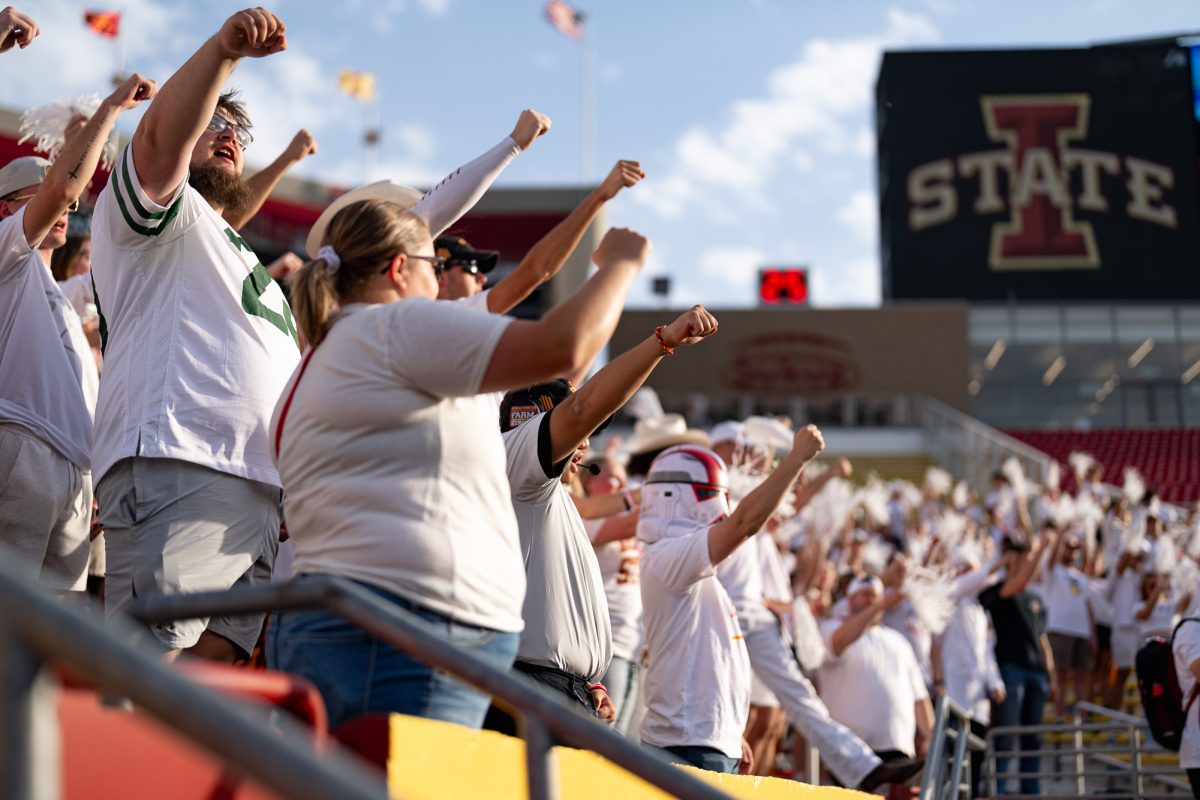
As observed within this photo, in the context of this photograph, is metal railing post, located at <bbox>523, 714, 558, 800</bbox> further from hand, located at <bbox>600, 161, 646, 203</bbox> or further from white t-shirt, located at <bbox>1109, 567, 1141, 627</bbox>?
white t-shirt, located at <bbox>1109, 567, 1141, 627</bbox>

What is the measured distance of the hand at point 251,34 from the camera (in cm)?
299

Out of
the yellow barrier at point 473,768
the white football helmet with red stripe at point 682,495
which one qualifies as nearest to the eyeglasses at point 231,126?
the yellow barrier at point 473,768

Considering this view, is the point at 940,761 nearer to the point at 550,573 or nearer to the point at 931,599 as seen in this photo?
the point at 550,573

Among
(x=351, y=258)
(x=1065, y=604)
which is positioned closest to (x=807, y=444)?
(x=351, y=258)

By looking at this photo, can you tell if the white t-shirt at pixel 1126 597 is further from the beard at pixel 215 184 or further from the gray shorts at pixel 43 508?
the beard at pixel 215 184

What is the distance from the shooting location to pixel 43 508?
3840 mm

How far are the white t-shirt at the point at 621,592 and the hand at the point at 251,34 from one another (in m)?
3.12

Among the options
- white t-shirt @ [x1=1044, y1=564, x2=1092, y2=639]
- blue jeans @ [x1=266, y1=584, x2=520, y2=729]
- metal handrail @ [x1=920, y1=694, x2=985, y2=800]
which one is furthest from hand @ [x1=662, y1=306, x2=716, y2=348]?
white t-shirt @ [x1=1044, y1=564, x2=1092, y2=639]

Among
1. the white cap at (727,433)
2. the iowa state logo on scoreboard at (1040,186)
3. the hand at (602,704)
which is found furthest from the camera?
the iowa state logo on scoreboard at (1040,186)

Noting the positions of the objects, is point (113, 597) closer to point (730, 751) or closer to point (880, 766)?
point (730, 751)

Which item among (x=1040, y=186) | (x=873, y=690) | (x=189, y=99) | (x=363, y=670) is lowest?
(x=873, y=690)

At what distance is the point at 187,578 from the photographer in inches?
124

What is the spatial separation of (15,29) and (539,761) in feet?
9.02

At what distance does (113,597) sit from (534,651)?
1.15m
